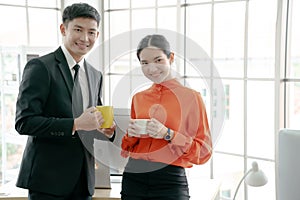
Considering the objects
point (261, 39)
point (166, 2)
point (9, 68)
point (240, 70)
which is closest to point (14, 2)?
point (9, 68)

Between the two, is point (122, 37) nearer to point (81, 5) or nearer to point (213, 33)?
point (81, 5)

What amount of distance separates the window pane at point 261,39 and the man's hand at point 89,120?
204 centimetres

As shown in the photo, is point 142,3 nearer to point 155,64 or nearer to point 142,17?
point 142,17

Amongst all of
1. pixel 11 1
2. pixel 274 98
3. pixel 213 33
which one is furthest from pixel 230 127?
pixel 11 1

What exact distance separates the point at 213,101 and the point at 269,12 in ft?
5.26

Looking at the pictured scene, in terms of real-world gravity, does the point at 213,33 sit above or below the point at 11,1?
below

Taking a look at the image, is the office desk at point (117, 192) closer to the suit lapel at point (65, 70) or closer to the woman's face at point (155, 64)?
the suit lapel at point (65, 70)

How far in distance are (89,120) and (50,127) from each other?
0.52ft

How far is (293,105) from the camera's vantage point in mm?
3033

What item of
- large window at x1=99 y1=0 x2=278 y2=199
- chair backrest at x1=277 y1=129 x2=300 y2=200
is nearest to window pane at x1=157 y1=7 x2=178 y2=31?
large window at x1=99 y1=0 x2=278 y2=199

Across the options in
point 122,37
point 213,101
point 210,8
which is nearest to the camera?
point 122,37

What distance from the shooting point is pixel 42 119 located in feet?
4.85

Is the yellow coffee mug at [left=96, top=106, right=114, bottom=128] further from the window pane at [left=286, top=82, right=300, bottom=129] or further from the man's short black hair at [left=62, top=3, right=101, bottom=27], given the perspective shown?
the window pane at [left=286, top=82, right=300, bottom=129]

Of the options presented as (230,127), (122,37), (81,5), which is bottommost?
(230,127)
